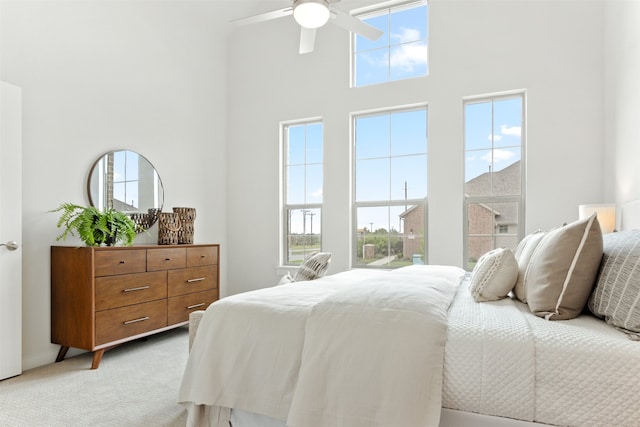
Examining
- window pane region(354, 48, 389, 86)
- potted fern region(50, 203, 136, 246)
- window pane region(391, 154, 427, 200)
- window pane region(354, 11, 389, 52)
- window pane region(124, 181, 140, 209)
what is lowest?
potted fern region(50, 203, 136, 246)

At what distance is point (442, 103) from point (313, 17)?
1.99 metres

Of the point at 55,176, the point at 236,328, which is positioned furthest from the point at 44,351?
the point at 236,328

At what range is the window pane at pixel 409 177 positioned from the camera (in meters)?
4.21

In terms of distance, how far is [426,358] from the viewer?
1358mm

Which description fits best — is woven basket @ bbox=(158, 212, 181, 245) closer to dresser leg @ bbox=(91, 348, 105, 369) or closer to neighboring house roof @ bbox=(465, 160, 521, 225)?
dresser leg @ bbox=(91, 348, 105, 369)

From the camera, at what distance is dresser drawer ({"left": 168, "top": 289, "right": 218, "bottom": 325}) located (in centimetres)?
357

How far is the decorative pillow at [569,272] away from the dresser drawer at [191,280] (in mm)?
2979

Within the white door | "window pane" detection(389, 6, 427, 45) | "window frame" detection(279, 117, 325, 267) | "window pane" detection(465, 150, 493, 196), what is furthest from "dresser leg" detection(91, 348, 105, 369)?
"window pane" detection(389, 6, 427, 45)

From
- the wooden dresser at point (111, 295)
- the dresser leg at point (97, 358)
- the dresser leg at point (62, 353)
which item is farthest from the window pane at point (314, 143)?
the dresser leg at point (62, 353)

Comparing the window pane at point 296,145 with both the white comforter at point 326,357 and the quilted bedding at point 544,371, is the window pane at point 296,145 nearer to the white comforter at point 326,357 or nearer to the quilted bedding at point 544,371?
the white comforter at point 326,357

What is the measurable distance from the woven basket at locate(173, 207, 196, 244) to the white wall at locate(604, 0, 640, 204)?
3.78 metres

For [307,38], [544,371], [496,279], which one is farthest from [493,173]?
[544,371]

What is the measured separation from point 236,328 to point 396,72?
3.52m

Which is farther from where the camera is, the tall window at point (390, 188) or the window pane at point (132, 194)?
the tall window at point (390, 188)
